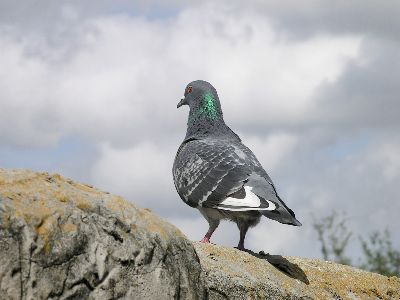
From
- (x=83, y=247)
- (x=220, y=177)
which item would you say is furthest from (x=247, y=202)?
(x=83, y=247)

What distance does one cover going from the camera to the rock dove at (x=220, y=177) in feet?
27.2

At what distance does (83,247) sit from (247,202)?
352 centimetres

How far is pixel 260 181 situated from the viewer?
28.1ft

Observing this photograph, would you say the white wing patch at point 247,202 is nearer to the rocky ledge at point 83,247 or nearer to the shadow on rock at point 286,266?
the shadow on rock at point 286,266

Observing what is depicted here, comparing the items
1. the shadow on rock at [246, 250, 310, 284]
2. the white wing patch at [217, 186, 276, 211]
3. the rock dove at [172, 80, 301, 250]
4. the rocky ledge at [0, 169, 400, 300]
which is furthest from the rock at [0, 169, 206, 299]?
the rock dove at [172, 80, 301, 250]

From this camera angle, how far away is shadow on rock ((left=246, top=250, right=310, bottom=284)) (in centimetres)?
768

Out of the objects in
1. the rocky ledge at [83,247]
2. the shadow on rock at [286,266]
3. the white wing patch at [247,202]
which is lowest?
the rocky ledge at [83,247]

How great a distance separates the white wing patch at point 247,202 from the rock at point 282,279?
0.46m

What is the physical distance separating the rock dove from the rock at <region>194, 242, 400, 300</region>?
0.52 metres

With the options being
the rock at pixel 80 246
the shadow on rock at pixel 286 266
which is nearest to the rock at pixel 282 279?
the shadow on rock at pixel 286 266

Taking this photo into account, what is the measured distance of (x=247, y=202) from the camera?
27.0 ft

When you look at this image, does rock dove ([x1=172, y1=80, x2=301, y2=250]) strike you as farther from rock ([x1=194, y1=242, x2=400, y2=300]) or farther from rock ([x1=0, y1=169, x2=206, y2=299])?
rock ([x1=0, y1=169, x2=206, y2=299])

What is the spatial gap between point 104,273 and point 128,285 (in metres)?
0.19

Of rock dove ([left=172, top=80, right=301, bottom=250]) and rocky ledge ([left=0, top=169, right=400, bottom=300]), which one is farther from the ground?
rock dove ([left=172, top=80, right=301, bottom=250])
